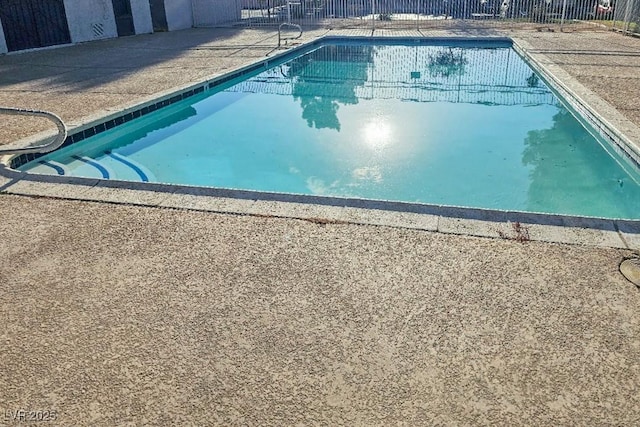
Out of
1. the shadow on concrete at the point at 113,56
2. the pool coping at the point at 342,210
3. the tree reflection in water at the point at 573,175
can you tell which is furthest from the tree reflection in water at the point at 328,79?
the pool coping at the point at 342,210

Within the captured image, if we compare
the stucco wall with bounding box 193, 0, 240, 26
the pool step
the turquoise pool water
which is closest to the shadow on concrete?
the turquoise pool water

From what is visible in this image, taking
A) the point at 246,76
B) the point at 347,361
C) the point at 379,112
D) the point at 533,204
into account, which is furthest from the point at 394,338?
the point at 246,76

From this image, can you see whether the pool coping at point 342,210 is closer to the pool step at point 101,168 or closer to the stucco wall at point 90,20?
the pool step at point 101,168

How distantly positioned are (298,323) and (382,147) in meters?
5.12

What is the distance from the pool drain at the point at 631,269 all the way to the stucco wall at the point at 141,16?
62.2 feet

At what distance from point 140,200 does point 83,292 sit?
140cm

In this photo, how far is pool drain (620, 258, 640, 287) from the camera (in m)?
3.04

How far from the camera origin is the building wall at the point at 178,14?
19.5 metres

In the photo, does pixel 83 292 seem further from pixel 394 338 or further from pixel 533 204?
pixel 533 204

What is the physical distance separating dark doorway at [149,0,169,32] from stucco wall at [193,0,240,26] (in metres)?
2.18

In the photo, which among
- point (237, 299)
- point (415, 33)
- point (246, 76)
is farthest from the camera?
point (415, 33)

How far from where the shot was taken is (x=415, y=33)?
55.5ft

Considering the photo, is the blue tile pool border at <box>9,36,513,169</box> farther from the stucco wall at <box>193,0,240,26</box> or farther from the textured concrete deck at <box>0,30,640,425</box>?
the stucco wall at <box>193,0,240,26</box>

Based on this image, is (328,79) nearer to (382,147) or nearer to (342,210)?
(382,147)
